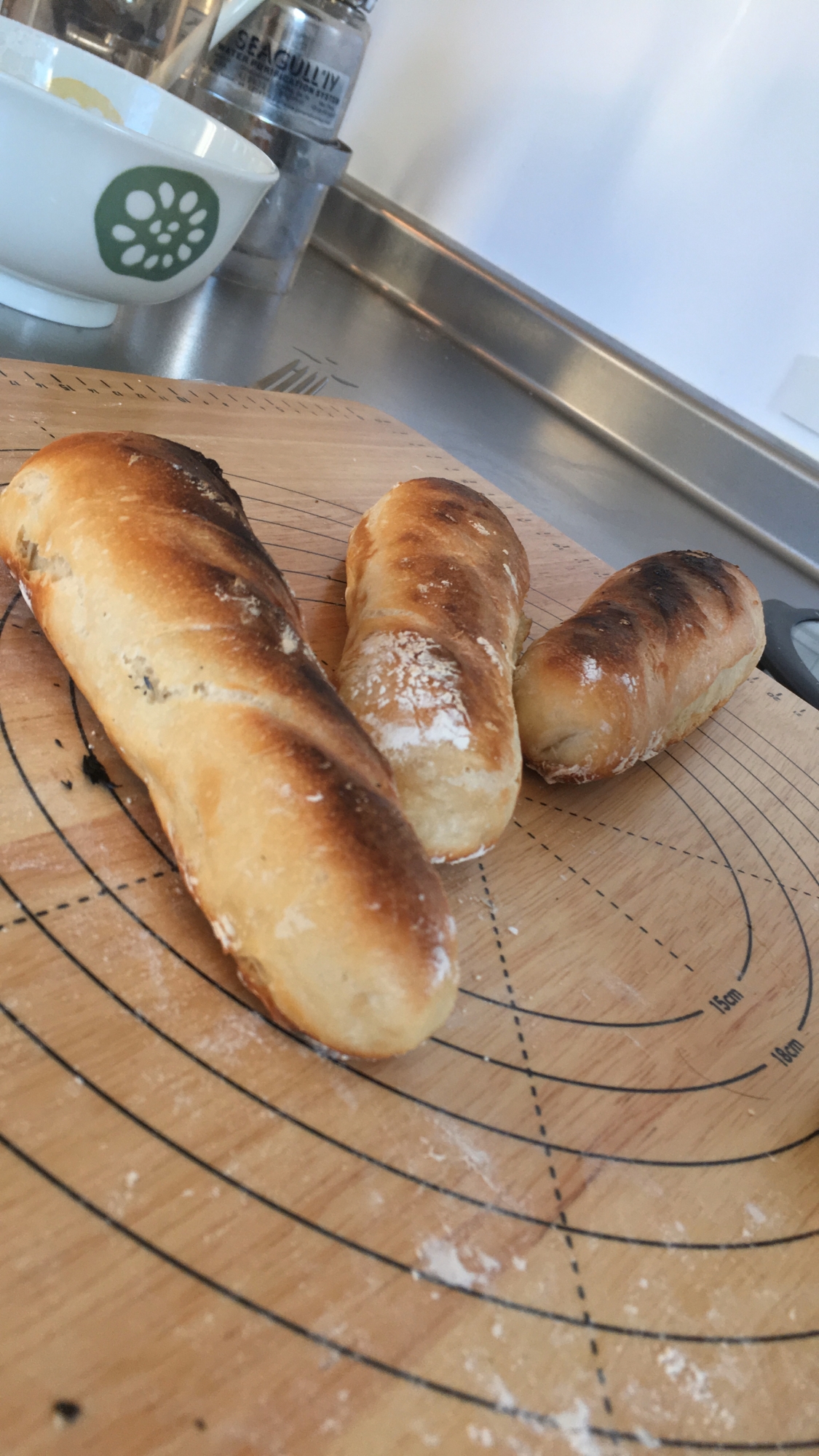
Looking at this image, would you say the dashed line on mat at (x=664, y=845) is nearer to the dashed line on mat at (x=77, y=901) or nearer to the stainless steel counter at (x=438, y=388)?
Answer: the dashed line on mat at (x=77, y=901)

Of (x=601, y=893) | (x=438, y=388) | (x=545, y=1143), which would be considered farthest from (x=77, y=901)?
(x=438, y=388)

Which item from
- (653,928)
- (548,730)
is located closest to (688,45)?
(548,730)

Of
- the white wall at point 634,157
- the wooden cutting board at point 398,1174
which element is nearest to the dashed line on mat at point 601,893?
the wooden cutting board at point 398,1174

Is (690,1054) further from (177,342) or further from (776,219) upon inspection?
(776,219)

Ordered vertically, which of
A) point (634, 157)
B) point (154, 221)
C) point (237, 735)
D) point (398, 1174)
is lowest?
point (398, 1174)

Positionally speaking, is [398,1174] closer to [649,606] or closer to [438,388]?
[649,606]

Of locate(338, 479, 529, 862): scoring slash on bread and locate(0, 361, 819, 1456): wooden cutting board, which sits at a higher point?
locate(338, 479, 529, 862): scoring slash on bread

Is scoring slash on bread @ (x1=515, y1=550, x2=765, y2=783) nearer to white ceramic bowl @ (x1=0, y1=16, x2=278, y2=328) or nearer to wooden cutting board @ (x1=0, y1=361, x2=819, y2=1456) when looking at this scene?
wooden cutting board @ (x1=0, y1=361, x2=819, y2=1456)

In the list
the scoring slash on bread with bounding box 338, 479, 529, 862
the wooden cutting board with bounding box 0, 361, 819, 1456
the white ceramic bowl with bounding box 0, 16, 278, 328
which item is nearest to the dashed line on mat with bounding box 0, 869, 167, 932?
the wooden cutting board with bounding box 0, 361, 819, 1456
